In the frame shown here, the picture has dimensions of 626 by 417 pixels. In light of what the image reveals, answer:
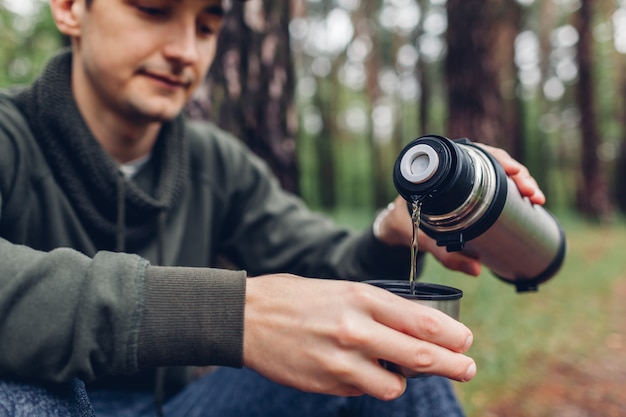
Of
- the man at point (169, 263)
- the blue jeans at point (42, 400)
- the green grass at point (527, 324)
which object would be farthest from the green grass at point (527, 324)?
the blue jeans at point (42, 400)

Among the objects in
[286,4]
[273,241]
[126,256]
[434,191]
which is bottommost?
[273,241]

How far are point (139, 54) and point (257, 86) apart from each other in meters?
1.41

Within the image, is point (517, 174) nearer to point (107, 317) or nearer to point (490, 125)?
point (107, 317)

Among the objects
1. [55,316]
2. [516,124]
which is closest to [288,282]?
[55,316]

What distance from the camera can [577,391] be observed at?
3.58m

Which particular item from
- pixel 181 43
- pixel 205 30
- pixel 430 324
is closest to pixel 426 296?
pixel 430 324

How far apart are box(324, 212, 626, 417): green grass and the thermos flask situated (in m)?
1.52

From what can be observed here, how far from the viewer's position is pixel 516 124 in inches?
794

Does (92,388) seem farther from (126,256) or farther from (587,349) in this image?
(587,349)

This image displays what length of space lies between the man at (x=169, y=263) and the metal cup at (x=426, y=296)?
2 centimetres

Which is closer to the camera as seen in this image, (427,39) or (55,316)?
(55,316)

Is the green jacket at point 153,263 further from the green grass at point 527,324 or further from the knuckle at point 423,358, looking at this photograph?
the green grass at point 527,324

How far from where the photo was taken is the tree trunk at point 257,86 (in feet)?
10.8

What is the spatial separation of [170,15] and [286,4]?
165cm
